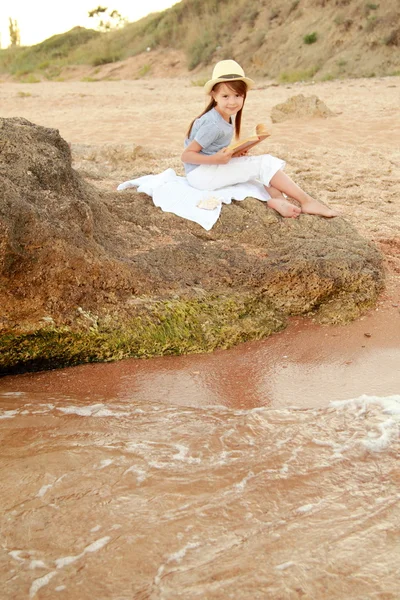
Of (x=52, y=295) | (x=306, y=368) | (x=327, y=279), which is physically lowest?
(x=306, y=368)

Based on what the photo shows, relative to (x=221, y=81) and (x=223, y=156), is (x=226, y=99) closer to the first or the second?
(x=221, y=81)

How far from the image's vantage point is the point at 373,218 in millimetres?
4645

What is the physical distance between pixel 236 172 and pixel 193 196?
316 mm

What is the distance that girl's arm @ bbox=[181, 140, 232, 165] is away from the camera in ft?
12.7

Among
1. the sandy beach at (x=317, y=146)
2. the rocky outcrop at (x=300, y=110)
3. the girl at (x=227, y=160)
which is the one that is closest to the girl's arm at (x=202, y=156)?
the girl at (x=227, y=160)

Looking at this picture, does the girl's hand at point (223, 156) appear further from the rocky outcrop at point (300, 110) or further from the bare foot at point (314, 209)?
the rocky outcrop at point (300, 110)

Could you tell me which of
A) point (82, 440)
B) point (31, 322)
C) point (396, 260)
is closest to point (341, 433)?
point (82, 440)

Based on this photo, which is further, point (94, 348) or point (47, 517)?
point (94, 348)

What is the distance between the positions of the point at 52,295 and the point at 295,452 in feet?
4.33

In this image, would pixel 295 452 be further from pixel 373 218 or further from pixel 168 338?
pixel 373 218

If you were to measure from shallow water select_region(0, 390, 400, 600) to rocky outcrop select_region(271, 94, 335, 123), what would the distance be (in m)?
6.23

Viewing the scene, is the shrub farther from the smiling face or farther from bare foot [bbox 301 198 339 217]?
bare foot [bbox 301 198 339 217]

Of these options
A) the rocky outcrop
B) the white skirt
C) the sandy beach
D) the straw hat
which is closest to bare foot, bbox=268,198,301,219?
the white skirt

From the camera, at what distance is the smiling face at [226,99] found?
3.91 m
